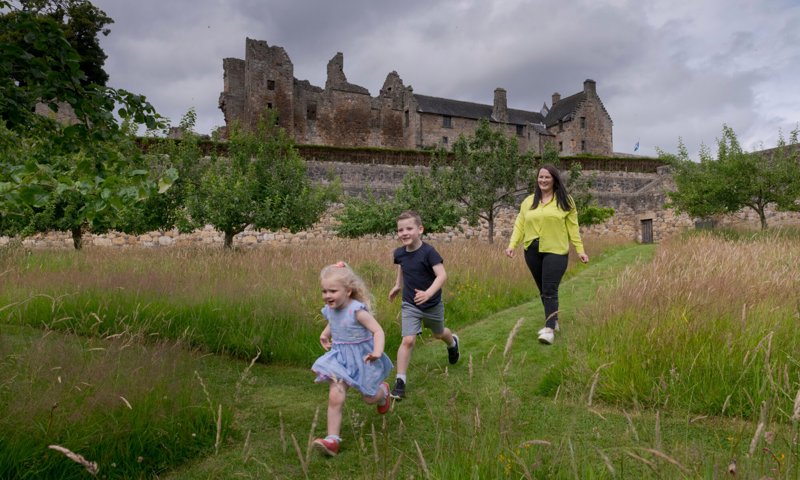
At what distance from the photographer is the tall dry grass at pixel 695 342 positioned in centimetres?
357

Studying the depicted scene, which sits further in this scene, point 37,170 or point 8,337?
point 8,337

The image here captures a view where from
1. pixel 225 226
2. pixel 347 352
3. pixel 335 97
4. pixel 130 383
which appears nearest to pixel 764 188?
pixel 225 226

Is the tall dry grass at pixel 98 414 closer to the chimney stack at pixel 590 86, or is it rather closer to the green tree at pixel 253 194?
the green tree at pixel 253 194

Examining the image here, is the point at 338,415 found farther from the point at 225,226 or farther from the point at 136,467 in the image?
the point at 225,226

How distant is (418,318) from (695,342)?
2266 mm

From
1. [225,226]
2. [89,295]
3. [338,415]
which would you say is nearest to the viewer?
[338,415]

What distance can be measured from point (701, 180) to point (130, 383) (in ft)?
63.0

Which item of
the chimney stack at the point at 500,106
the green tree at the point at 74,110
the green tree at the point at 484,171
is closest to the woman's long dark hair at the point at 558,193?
the green tree at the point at 74,110

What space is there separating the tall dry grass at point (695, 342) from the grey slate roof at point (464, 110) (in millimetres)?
46241

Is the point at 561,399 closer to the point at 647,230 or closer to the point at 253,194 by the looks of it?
the point at 253,194

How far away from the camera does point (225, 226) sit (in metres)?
→ 14.5

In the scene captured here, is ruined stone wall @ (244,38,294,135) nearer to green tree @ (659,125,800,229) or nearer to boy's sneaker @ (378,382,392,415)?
green tree @ (659,125,800,229)

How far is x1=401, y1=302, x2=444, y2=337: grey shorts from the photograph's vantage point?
190 inches

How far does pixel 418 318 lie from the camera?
4.88 m
